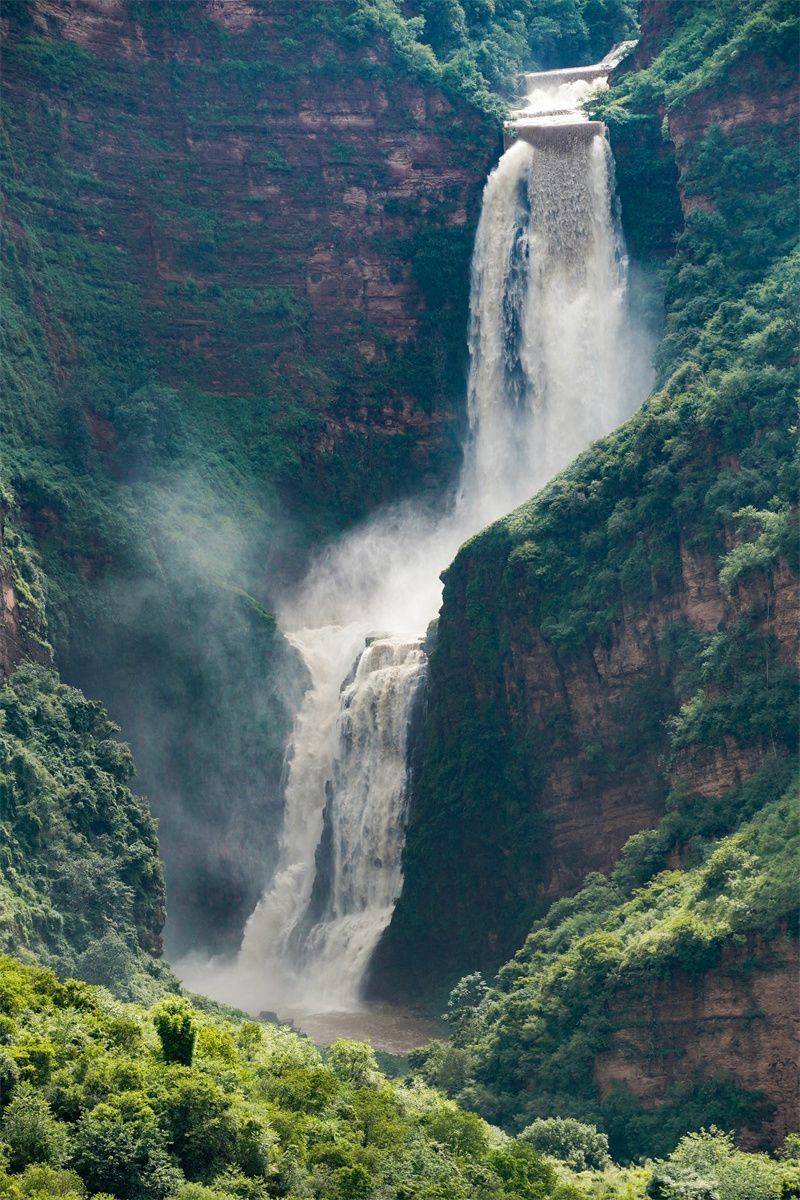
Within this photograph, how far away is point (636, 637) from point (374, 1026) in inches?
463

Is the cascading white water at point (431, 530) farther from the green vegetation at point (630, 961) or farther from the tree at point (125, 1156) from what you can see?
→ the tree at point (125, 1156)

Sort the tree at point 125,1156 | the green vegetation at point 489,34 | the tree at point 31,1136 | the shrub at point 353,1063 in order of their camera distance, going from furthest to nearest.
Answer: the green vegetation at point 489,34, the shrub at point 353,1063, the tree at point 125,1156, the tree at point 31,1136

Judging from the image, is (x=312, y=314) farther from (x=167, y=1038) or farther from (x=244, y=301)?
(x=167, y=1038)

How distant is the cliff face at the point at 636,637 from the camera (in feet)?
174

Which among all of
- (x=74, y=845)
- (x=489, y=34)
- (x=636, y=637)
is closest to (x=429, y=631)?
(x=636, y=637)

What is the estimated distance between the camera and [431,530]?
76.0 meters

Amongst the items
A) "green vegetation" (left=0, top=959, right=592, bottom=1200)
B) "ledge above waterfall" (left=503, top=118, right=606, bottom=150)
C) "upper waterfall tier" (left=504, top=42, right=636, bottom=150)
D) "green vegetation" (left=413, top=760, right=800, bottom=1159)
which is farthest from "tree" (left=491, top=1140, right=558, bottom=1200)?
"upper waterfall tier" (left=504, top=42, right=636, bottom=150)

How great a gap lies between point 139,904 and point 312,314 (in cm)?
2473

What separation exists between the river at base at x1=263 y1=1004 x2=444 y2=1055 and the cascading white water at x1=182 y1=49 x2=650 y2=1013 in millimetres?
3154

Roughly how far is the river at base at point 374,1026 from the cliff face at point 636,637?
1224mm

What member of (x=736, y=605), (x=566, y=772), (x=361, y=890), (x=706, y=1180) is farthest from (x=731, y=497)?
(x=706, y=1180)

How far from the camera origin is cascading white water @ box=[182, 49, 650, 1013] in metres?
64.9

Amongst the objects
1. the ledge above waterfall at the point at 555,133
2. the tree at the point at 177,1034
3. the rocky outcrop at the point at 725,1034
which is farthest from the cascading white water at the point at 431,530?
the tree at the point at 177,1034

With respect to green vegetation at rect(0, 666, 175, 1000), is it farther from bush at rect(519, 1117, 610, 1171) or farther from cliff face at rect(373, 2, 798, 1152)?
bush at rect(519, 1117, 610, 1171)
